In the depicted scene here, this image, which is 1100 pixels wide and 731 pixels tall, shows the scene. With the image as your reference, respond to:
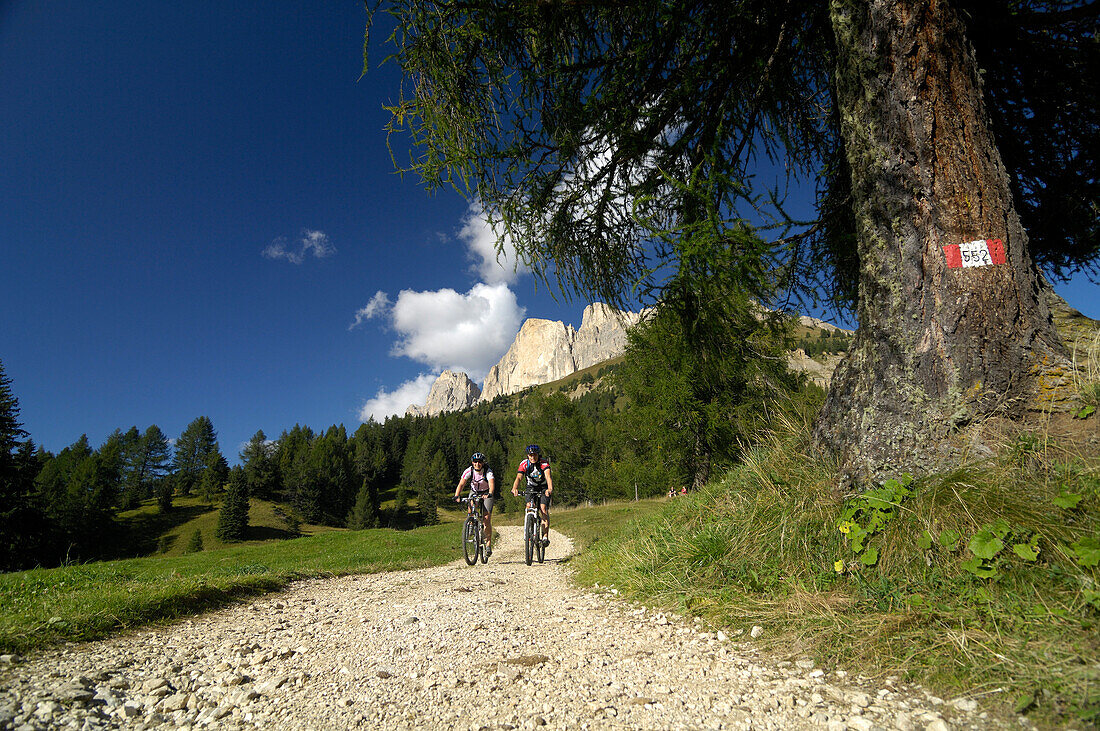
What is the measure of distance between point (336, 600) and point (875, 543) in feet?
20.9

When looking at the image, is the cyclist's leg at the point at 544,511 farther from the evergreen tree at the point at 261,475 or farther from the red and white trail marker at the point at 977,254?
the evergreen tree at the point at 261,475

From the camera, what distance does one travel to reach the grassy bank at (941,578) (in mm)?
2000

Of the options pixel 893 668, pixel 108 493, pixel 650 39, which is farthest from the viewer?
pixel 108 493

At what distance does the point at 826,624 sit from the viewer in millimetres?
2736

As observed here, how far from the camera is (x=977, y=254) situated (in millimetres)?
3311

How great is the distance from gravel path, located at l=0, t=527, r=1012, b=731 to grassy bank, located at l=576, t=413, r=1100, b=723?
9.7 inches


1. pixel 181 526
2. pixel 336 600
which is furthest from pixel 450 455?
pixel 336 600

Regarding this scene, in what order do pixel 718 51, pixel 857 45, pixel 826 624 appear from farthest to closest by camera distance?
1. pixel 718 51
2. pixel 857 45
3. pixel 826 624

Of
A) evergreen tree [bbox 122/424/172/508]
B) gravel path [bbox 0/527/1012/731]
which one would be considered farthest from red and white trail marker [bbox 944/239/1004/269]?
evergreen tree [bbox 122/424/172/508]

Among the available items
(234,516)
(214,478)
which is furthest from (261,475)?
(234,516)

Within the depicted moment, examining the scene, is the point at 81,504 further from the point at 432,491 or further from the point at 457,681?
the point at 457,681

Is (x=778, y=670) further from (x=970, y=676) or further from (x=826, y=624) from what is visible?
(x=970, y=676)

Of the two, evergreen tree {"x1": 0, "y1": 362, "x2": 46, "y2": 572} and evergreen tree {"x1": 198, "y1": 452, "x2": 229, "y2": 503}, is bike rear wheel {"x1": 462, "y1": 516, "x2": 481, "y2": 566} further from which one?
evergreen tree {"x1": 198, "y1": 452, "x2": 229, "y2": 503}

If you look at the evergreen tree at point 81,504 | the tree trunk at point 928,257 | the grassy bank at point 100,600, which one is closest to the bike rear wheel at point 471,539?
the grassy bank at point 100,600
